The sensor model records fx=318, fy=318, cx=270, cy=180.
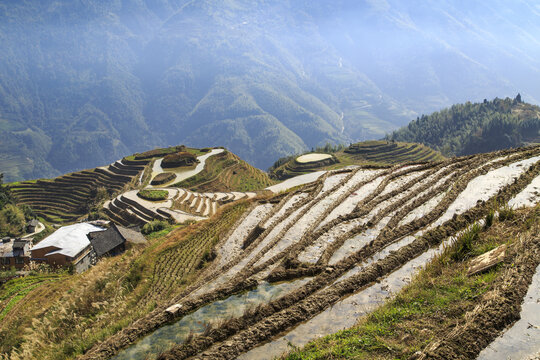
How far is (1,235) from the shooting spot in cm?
6681

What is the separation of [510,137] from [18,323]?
184656 millimetres

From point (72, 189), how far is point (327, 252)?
103m

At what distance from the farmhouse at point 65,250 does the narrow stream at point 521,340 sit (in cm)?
4068

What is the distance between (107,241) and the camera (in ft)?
119

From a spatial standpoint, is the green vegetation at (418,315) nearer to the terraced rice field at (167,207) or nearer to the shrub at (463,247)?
the shrub at (463,247)

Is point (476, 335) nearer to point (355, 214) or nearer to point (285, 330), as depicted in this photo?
point (285, 330)

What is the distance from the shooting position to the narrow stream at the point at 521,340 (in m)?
4.78

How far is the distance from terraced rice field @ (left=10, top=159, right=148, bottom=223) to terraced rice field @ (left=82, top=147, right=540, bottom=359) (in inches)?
3254

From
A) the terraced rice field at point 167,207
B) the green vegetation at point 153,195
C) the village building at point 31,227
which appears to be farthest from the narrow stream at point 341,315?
the village building at point 31,227

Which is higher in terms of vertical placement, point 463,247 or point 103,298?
point 463,247

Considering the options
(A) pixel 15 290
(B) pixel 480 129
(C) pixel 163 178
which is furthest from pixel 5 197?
(B) pixel 480 129

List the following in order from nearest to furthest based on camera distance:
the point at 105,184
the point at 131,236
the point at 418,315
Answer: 1. the point at 418,315
2. the point at 131,236
3. the point at 105,184

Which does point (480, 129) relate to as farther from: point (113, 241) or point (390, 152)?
point (113, 241)

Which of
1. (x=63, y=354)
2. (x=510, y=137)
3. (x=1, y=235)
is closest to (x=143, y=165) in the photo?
(x=1, y=235)
